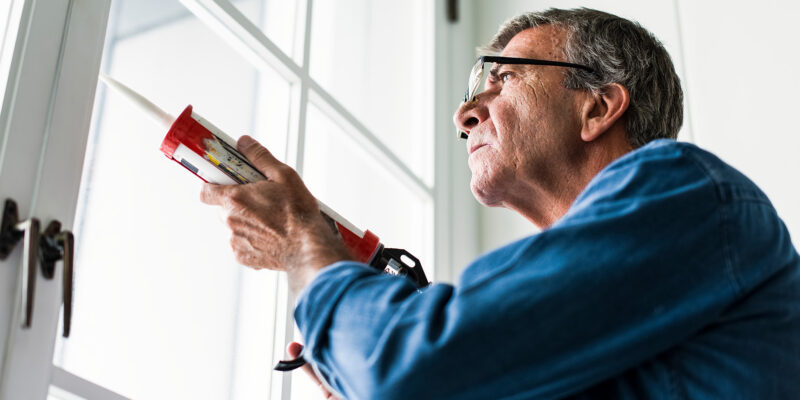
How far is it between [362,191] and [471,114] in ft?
1.96

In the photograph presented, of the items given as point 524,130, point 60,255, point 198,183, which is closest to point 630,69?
point 524,130

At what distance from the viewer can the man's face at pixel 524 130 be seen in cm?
119

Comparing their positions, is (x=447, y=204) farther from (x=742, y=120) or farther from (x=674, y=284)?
(x=674, y=284)

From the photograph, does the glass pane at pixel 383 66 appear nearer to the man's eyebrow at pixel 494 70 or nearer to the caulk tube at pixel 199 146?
the man's eyebrow at pixel 494 70

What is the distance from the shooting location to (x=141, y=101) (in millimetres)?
914

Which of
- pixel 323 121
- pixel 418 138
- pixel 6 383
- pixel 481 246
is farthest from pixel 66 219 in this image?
pixel 481 246

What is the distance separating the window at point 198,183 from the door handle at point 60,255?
0.15 metres

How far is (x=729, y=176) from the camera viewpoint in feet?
2.67

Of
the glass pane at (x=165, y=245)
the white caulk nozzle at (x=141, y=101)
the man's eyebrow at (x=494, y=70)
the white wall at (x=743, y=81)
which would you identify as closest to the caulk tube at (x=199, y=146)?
the white caulk nozzle at (x=141, y=101)

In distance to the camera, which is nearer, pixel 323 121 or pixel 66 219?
pixel 66 219

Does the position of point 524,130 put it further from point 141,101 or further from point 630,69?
point 141,101

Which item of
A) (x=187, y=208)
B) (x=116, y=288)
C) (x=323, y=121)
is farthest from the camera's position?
(x=323, y=121)

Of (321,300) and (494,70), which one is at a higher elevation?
(494,70)

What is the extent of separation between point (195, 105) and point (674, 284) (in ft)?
2.94
